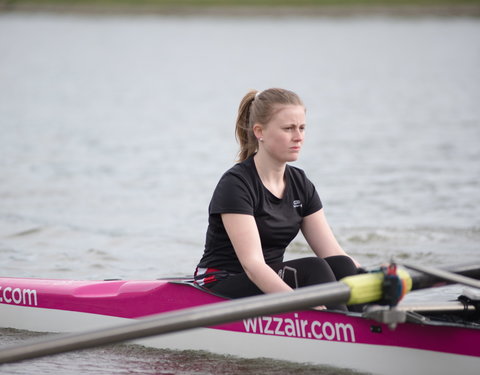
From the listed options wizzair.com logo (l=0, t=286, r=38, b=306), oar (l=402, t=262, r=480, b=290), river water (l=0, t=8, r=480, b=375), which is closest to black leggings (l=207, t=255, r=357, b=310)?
river water (l=0, t=8, r=480, b=375)

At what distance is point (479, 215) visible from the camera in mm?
9703

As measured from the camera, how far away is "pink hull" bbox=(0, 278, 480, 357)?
457 cm

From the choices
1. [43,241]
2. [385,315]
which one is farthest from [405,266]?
[43,241]

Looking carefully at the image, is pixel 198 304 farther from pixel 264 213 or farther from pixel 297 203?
pixel 297 203

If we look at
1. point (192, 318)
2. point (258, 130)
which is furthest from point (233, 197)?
point (192, 318)

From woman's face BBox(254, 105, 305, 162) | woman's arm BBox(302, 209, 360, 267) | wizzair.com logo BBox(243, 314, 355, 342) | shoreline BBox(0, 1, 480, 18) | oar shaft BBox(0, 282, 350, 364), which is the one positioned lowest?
wizzair.com logo BBox(243, 314, 355, 342)

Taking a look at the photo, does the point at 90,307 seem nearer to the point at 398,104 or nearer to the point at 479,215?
the point at 479,215

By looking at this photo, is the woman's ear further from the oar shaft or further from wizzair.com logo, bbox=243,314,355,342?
the oar shaft

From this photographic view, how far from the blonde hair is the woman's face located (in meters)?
0.03

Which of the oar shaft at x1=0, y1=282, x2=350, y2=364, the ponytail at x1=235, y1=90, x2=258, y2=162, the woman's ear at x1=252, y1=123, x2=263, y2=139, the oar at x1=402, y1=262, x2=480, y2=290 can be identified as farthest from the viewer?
the ponytail at x1=235, y1=90, x2=258, y2=162

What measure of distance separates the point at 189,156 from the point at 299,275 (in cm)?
1050

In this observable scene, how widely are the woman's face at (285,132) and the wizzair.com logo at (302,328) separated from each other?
0.92 metres

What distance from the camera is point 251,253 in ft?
15.7

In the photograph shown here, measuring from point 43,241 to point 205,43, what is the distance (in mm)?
38400
